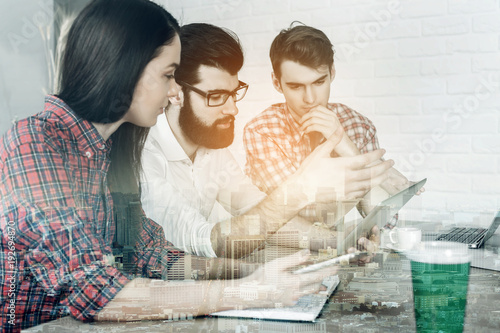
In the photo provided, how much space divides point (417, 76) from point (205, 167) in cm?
87

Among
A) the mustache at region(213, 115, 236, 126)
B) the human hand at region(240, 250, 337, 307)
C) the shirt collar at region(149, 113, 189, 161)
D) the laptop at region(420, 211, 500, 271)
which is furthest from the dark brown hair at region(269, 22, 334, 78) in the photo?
the human hand at region(240, 250, 337, 307)

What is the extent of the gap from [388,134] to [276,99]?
45 cm

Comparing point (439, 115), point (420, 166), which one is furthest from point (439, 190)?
point (439, 115)

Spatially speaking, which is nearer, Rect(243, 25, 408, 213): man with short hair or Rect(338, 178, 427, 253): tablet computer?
Rect(338, 178, 427, 253): tablet computer

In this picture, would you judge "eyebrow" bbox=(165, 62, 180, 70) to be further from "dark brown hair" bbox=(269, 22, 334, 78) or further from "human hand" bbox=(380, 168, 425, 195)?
"human hand" bbox=(380, 168, 425, 195)

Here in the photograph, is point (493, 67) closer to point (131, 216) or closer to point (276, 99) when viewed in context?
point (276, 99)

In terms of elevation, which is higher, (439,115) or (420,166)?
(439,115)

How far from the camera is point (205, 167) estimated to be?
1.76 metres

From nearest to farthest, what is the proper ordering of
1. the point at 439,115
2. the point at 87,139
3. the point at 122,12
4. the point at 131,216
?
the point at 87,139, the point at 122,12, the point at 131,216, the point at 439,115

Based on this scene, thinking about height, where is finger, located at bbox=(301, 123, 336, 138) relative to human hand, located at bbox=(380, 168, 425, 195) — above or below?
above

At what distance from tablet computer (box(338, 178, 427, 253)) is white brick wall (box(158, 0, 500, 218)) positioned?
5cm

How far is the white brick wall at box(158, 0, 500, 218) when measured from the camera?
1.70 meters

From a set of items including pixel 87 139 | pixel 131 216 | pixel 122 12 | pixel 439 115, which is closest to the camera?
pixel 87 139

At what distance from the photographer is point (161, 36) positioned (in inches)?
60.9
